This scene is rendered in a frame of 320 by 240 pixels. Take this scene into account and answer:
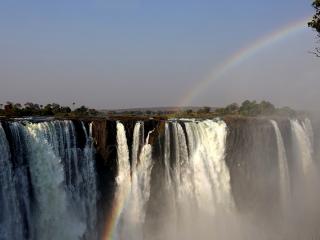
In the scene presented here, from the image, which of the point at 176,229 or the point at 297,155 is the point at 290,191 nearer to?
the point at 297,155

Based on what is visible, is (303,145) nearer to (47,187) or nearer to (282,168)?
(282,168)

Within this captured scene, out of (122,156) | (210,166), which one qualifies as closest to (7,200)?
(122,156)

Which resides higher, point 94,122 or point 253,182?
point 94,122

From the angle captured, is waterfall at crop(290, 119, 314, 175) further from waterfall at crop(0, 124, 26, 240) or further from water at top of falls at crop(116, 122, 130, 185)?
waterfall at crop(0, 124, 26, 240)

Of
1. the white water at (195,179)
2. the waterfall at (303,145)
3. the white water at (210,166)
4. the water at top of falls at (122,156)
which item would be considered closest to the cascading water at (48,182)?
the water at top of falls at (122,156)

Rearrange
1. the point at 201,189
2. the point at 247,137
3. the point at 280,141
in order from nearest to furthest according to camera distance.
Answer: the point at 201,189, the point at 247,137, the point at 280,141

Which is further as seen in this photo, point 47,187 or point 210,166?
point 210,166

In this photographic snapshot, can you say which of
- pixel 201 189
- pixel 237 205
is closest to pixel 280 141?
pixel 237 205

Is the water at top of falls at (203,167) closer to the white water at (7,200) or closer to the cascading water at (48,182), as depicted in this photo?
the cascading water at (48,182)

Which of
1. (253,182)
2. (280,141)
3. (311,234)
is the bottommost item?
(311,234)
